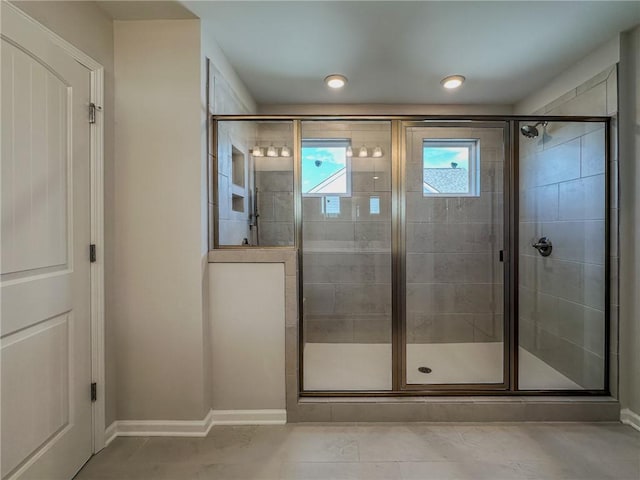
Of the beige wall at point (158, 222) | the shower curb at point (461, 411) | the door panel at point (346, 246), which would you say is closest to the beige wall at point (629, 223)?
the shower curb at point (461, 411)

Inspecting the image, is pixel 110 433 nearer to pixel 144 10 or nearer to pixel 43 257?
pixel 43 257

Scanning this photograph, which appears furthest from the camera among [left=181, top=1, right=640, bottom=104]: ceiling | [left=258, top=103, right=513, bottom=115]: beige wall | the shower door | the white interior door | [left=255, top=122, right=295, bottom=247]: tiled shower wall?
[left=258, top=103, right=513, bottom=115]: beige wall

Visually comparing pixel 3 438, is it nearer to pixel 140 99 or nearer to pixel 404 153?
pixel 140 99

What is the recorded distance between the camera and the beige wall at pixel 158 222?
1662 mm

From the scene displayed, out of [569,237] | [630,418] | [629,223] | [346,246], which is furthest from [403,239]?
[630,418]

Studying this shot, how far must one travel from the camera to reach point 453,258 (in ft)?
8.69

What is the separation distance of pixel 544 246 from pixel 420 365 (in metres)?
1.32

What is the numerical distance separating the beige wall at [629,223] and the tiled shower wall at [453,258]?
Result: 670 millimetres

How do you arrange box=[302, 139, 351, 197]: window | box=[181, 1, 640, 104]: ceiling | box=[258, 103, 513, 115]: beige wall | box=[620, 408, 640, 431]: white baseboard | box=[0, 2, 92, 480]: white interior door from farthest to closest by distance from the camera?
box=[258, 103, 513, 115]: beige wall < box=[302, 139, 351, 197]: window < box=[620, 408, 640, 431]: white baseboard < box=[181, 1, 640, 104]: ceiling < box=[0, 2, 92, 480]: white interior door

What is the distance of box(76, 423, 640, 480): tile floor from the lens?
1432 mm

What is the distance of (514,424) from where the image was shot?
5.89 ft

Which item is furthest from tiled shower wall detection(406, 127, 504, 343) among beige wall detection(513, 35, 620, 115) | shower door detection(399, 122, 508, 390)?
beige wall detection(513, 35, 620, 115)

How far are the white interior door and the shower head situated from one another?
2.64m

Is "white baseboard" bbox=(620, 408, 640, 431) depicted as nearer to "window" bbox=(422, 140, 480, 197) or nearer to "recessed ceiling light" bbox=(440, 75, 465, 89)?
"window" bbox=(422, 140, 480, 197)
